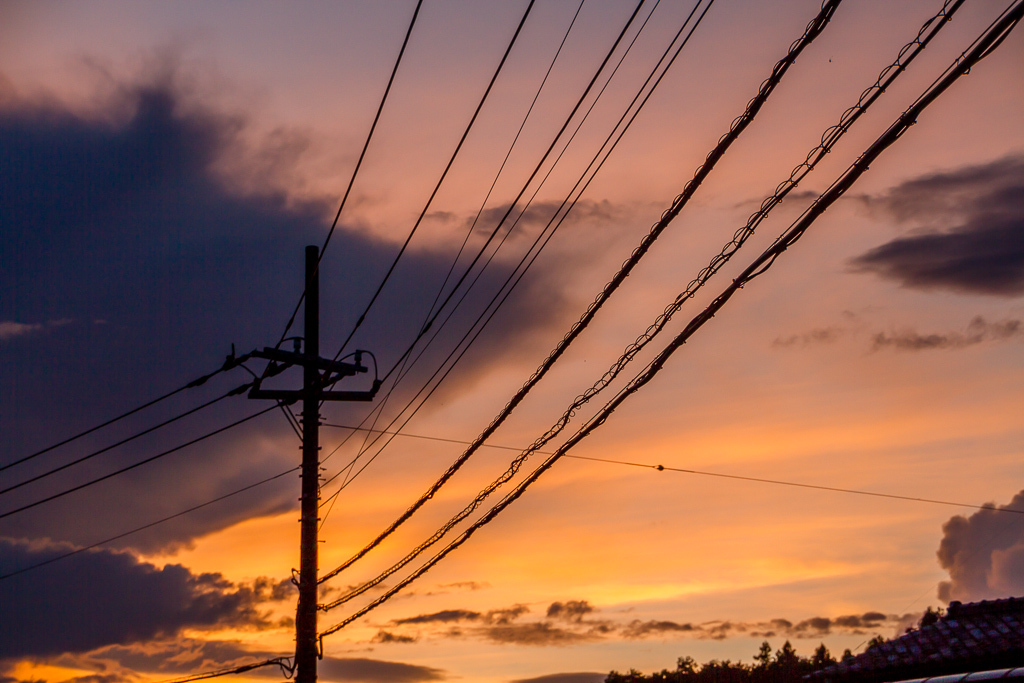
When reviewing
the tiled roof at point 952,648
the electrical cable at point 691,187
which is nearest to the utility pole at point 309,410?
the electrical cable at point 691,187

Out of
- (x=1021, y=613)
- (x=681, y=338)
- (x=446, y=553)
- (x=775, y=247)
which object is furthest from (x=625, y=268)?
(x=1021, y=613)

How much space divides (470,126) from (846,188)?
14.5ft

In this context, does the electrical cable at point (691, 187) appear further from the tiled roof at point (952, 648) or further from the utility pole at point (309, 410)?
the tiled roof at point (952, 648)

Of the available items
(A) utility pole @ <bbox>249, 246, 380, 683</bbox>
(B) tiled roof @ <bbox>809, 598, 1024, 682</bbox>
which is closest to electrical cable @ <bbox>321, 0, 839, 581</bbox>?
(A) utility pole @ <bbox>249, 246, 380, 683</bbox>

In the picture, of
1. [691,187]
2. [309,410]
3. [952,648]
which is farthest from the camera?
[952,648]

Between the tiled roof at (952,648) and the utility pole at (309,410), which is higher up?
the utility pole at (309,410)

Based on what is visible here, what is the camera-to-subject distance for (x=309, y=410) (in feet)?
57.4

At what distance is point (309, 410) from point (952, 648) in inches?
586

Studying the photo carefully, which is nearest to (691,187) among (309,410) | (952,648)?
(309,410)

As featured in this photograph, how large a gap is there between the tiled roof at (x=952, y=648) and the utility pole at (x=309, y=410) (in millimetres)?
12051

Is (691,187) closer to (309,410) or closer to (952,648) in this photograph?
(309,410)

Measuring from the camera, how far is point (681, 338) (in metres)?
9.13

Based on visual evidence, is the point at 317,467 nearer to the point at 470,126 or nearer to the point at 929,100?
the point at 470,126

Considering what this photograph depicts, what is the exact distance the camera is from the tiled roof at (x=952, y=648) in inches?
751
